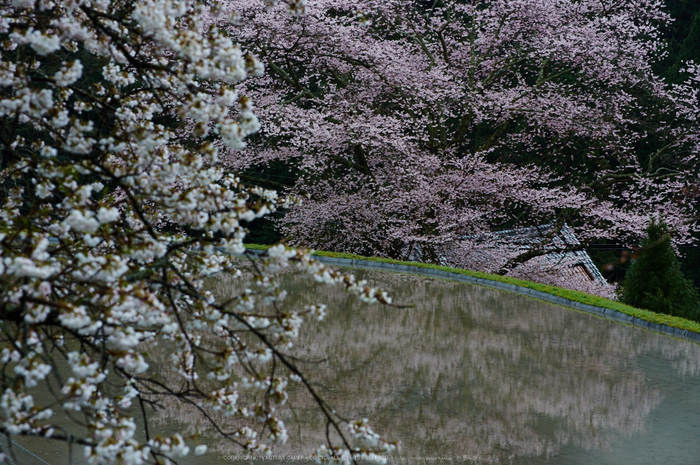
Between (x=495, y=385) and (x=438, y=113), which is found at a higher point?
(x=438, y=113)

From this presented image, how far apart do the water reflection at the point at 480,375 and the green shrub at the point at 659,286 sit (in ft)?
4.82

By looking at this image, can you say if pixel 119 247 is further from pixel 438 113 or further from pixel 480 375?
pixel 438 113

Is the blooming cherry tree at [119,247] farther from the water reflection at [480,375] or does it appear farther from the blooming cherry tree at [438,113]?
the blooming cherry tree at [438,113]

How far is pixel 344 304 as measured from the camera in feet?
31.5

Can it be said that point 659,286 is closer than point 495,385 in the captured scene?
No

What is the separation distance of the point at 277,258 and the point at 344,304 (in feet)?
20.6

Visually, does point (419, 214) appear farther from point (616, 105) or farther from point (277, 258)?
point (277, 258)

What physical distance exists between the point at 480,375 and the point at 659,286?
480 cm

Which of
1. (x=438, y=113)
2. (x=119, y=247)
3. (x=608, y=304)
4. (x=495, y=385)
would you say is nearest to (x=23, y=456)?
(x=119, y=247)

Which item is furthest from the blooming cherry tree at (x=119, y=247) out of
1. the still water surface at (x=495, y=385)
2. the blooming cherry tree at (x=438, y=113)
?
the blooming cherry tree at (x=438, y=113)

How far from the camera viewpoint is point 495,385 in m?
6.71

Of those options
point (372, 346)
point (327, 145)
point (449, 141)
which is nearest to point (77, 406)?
point (372, 346)

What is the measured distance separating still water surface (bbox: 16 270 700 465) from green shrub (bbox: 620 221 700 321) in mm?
1431

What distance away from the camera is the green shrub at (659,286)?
10.4 metres
